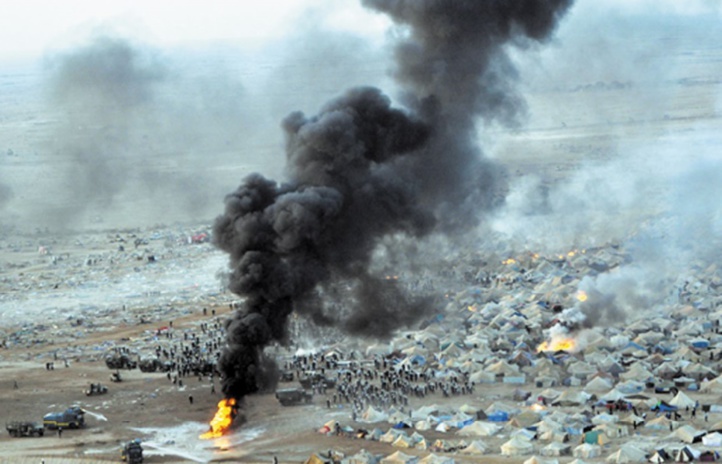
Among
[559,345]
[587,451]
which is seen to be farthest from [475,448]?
[559,345]

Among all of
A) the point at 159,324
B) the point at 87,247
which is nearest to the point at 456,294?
the point at 159,324

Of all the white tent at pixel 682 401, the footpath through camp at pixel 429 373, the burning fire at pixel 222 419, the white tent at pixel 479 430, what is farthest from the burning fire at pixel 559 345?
the burning fire at pixel 222 419

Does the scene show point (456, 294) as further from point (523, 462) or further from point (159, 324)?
point (523, 462)

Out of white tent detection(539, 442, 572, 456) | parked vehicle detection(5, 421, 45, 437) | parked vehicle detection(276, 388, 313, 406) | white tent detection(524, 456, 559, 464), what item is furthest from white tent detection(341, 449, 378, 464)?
parked vehicle detection(5, 421, 45, 437)

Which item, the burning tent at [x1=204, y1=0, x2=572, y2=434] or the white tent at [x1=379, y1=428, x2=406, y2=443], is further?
the burning tent at [x1=204, y1=0, x2=572, y2=434]

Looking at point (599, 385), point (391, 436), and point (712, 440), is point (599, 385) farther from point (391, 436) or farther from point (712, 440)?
point (391, 436)

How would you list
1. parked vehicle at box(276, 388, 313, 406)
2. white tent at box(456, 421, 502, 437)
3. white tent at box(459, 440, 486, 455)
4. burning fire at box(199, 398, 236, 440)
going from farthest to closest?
parked vehicle at box(276, 388, 313, 406)
burning fire at box(199, 398, 236, 440)
white tent at box(456, 421, 502, 437)
white tent at box(459, 440, 486, 455)

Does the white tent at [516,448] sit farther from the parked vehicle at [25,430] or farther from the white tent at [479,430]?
the parked vehicle at [25,430]

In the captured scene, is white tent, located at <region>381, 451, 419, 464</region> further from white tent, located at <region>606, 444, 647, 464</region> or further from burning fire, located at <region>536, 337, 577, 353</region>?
burning fire, located at <region>536, 337, 577, 353</region>

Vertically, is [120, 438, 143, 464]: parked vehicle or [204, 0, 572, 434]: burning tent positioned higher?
[204, 0, 572, 434]: burning tent
